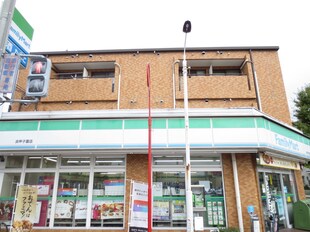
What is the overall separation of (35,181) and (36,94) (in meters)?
7.87

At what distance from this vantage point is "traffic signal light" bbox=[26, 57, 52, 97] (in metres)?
5.36

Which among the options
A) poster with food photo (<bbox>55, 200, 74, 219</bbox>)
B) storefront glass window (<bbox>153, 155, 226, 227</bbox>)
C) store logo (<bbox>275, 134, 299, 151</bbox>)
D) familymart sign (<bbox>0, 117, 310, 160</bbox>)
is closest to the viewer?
familymart sign (<bbox>0, 117, 310, 160</bbox>)

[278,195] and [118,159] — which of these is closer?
[118,159]

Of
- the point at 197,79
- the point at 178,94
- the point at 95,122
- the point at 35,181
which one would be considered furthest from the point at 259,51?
the point at 35,181

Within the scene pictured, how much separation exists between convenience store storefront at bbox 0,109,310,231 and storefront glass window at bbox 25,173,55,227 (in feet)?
0.14

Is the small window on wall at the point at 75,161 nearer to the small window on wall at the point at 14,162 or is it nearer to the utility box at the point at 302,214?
the small window on wall at the point at 14,162

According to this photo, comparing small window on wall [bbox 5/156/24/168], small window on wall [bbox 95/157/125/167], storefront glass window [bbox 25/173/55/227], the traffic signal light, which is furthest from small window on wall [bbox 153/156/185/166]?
the traffic signal light

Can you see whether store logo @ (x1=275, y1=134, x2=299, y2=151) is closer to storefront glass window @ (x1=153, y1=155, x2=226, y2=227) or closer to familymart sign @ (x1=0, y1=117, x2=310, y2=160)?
familymart sign @ (x1=0, y1=117, x2=310, y2=160)

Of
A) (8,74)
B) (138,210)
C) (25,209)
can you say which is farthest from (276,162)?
(8,74)

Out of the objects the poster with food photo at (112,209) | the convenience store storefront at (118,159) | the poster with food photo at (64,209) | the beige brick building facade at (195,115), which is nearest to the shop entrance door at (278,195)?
the beige brick building facade at (195,115)

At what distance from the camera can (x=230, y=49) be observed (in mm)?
15312

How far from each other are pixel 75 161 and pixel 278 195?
34.0 ft

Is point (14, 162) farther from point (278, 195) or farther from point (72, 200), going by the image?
point (278, 195)

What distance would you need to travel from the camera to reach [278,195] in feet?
41.5
